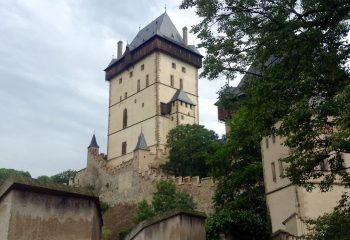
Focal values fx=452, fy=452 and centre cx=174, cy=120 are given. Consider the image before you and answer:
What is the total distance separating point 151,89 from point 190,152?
1429 cm

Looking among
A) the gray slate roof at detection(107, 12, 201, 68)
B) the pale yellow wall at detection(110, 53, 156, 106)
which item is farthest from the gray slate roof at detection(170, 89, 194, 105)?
the gray slate roof at detection(107, 12, 201, 68)

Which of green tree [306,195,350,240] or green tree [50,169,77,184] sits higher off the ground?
green tree [50,169,77,184]

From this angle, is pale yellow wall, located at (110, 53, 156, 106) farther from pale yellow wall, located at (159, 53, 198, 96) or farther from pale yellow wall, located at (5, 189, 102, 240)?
pale yellow wall, located at (5, 189, 102, 240)

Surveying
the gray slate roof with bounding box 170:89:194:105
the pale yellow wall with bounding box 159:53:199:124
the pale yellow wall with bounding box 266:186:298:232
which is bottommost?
the pale yellow wall with bounding box 266:186:298:232

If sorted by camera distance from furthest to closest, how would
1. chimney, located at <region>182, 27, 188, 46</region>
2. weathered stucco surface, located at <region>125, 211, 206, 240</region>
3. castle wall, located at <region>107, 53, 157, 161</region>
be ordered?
chimney, located at <region>182, 27, 188, 46</region> → castle wall, located at <region>107, 53, 157, 161</region> → weathered stucco surface, located at <region>125, 211, 206, 240</region>

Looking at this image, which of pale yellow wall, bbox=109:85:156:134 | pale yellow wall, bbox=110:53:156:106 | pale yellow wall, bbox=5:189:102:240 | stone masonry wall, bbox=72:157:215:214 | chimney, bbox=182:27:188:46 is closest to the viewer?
pale yellow wall, bbox=5:189:102:240

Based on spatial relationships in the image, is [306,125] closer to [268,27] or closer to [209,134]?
[268,27]

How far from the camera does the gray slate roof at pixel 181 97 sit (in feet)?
179

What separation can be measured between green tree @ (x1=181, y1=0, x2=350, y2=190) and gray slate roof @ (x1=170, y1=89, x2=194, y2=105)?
44645mm

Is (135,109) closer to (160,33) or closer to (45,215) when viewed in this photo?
(160,33)

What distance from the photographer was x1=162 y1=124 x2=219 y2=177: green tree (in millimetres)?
42969

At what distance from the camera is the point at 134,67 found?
60.0m

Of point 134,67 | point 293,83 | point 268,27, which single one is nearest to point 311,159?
point 293,83

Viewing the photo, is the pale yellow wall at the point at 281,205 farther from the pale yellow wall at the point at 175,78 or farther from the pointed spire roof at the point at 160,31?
the pointed spire roof at the point at 160,31
